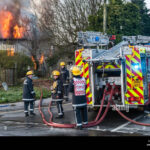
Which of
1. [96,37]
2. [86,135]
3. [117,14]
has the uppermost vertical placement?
[117,14]

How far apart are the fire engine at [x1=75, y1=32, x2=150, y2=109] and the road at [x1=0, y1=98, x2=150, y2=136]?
2.06ft

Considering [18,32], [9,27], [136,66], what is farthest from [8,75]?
[9,27]

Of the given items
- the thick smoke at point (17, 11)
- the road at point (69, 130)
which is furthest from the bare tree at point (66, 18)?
the road at point (69, 130)

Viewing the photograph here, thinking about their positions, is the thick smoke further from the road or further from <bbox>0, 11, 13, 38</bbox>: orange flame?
the road

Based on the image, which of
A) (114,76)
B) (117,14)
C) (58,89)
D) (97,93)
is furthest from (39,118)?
(117,14)

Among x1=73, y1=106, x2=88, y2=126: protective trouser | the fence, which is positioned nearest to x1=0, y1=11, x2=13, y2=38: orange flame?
the fence

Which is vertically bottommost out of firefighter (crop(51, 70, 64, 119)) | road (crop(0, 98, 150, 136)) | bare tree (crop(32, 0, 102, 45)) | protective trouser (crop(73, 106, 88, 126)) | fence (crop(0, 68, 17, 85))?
road (crop(0, 98, 150, 136))

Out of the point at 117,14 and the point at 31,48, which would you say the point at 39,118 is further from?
the point at 31,48

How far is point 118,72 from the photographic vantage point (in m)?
10.0

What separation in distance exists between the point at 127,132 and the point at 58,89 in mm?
3059

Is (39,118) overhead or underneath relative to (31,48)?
underneath

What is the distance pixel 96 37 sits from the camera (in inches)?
430

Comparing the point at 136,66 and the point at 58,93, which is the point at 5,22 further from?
the point at 136,66

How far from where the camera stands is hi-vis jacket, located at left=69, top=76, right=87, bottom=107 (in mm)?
8156
